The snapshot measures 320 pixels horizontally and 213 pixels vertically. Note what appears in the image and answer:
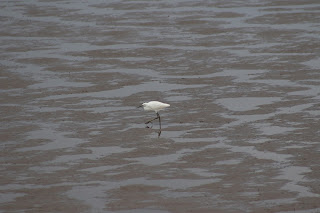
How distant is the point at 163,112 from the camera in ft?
57.0

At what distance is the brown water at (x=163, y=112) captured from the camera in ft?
40.3

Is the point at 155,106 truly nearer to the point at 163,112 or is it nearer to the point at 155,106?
the point at 155,106

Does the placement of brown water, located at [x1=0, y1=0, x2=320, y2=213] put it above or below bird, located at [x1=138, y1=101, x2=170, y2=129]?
below

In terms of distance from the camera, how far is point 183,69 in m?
21.3

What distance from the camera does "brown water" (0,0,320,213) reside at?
484 inches

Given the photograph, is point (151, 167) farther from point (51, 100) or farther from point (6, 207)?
point (51, 100)

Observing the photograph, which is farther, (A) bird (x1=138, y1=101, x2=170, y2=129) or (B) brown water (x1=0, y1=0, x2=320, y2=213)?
(A) bird (x1=138, y1=101, x2=170, y2=129)

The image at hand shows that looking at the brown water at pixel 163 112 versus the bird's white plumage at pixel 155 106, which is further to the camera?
the bird's white plumage at pixel 155 106

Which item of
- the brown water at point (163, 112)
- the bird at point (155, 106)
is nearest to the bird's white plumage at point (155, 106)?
the bird at point (155, 106)

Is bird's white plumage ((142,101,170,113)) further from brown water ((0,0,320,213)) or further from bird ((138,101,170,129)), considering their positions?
brown water ((0,0,320,213))

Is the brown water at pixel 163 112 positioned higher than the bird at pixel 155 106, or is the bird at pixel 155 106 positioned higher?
the bird at pixel 155 106

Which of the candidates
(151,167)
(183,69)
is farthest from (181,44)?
(151,167)

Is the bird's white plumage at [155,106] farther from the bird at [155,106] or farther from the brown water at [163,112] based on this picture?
the brown water at [163,112]

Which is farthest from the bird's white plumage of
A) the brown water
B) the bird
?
the brown water
